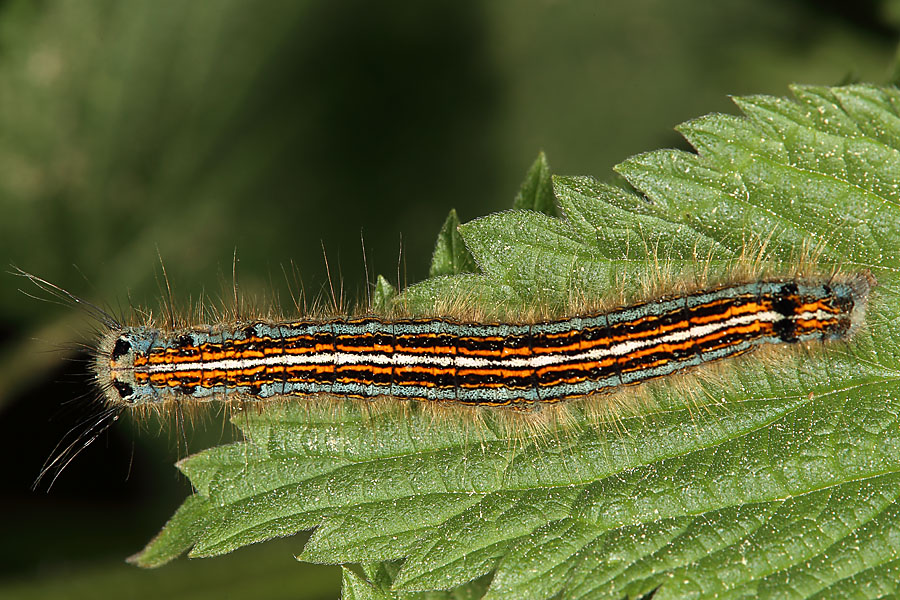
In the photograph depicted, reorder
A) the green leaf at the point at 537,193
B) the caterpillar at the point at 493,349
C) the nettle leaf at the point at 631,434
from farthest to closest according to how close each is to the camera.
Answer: the green leaf at the point at 537,193 → the caterpillar at the point at 493,349 → the nettle leaf at the point at 631,434

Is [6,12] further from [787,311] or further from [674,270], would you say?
[787,311]

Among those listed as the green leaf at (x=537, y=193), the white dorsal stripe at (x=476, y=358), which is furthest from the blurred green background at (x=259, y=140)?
the green leaf at (x=537, y=193)

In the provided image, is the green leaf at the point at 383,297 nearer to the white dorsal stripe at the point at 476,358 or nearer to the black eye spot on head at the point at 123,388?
the white dorsal stripe at the point at 476,358

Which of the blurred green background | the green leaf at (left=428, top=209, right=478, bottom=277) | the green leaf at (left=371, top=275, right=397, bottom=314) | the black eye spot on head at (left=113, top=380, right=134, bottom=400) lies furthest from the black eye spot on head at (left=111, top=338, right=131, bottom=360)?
the green leaf at (left=428, top=209, right=478, bottom=277)

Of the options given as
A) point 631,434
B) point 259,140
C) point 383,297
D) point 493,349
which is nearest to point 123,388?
point 383,297

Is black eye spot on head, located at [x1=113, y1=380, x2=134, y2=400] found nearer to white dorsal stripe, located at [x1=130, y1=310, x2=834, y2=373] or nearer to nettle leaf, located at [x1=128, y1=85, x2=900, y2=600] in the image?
white dorsal stripe, located at [x1=130, y1=310, x2=834, y2=373]
